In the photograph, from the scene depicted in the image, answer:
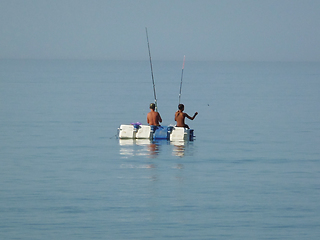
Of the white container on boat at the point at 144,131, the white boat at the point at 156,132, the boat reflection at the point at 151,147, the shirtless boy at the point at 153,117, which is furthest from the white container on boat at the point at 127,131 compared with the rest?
the shirtless boy at the point at 153,117

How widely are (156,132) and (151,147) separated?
991 millimetres

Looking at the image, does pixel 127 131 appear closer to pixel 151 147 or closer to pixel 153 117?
pixel 153 117

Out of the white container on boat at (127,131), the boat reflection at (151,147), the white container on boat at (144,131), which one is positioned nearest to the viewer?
the boat reflection at (151,147)

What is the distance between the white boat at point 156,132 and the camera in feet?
62.6

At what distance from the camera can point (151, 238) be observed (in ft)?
34.9

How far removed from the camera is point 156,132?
19.5m

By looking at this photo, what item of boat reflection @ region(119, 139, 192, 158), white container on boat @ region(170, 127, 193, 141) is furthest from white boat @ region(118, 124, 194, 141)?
boat reflection @ region(119, 139, 192, 158)

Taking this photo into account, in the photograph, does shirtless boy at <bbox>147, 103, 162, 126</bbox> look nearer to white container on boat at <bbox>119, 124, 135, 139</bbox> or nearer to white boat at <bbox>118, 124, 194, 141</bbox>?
white boat at <bbox>118, 124, 194, 141</bbox>

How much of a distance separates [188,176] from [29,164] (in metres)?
3.50

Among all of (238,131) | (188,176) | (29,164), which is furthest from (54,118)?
(188,176)

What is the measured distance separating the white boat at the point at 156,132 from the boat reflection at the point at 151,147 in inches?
4.7

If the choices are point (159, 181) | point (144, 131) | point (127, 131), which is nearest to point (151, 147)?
point (144, 131)

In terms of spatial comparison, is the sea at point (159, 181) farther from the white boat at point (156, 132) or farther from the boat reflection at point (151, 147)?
the white boat at point (156, 132)

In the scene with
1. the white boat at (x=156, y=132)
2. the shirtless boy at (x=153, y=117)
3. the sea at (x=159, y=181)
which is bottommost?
the sea at (x=159, y=181)
